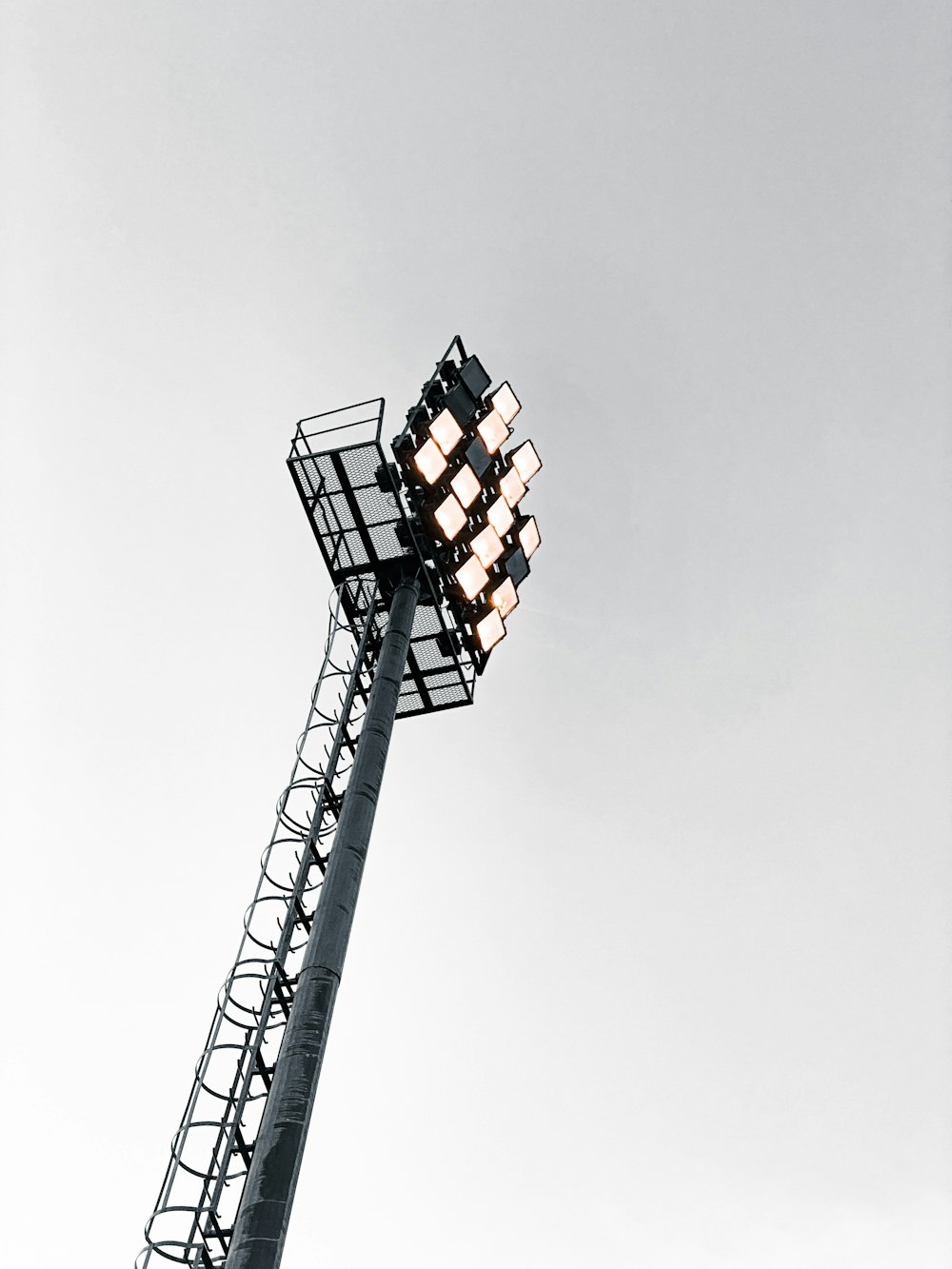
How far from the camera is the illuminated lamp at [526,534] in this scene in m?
19.3

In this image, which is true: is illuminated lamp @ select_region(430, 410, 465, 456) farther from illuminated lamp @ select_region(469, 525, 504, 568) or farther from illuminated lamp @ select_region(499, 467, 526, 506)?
illuminated lamp @ select_region(469, 525, 504, 568)

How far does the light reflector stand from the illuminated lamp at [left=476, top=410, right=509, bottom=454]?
132 cm

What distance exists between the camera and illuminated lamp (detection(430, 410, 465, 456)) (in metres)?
17.9

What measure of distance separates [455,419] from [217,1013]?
9.37 metres

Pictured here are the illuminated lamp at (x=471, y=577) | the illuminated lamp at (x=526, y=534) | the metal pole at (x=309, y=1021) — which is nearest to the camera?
the metal pole at (x=309, y=1021)

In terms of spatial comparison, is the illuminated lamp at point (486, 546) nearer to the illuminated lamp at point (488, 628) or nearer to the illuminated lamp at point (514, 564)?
the illuminated lamp at point (514, 564)

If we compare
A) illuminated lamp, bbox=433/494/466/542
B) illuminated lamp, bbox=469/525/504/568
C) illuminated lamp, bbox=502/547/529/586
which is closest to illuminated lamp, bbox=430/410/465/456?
illuminated lamp, bbox=433/494/466/542

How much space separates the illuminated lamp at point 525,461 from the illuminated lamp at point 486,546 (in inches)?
48.4

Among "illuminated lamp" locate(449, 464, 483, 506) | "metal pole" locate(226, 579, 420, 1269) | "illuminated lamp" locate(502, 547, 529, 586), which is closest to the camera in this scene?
"metal pole" locate(226, 579, 420, 1269)

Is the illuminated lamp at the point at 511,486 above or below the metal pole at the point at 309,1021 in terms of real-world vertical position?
above

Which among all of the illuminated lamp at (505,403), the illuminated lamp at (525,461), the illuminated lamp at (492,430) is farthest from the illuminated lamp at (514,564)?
the illuminated lamp at (505,403)

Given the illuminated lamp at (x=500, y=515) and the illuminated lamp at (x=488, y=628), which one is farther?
the illuminated lamp at (x=488, y=628)

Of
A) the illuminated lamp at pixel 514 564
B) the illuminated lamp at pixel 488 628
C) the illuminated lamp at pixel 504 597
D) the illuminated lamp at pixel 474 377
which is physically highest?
the illuminated lamp at pixel 474 377

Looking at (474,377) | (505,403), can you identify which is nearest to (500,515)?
(505,403)
